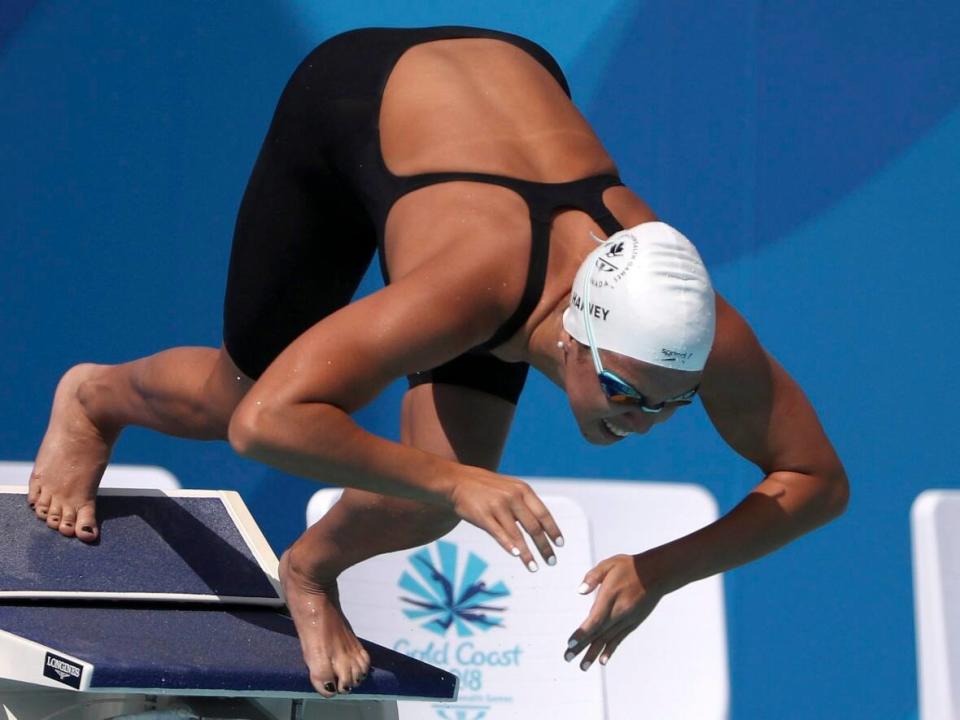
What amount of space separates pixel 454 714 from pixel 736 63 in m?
2.41

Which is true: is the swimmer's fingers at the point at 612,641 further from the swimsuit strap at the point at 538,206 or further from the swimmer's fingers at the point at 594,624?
the swimsuit strap at the point at 538,206

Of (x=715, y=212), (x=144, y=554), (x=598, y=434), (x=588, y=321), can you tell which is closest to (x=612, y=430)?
(x=598, y=434)

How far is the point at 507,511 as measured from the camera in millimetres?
2334

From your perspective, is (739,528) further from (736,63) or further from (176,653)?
(736,63)

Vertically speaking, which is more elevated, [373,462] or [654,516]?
[654,516]

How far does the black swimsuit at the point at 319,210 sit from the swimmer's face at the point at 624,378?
505mm

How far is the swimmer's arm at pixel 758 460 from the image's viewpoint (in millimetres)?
2773

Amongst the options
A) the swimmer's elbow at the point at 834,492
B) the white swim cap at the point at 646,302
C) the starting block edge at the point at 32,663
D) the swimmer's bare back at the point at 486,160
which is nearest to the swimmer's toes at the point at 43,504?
the starting block edge at the point at 32,663

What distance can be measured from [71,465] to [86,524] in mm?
171

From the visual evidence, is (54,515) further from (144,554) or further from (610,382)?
(610,382)

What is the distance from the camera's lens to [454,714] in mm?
3918

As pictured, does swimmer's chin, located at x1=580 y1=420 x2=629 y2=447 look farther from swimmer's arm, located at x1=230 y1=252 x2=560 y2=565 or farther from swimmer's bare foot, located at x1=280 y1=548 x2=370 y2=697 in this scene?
swimmer's bare foot, located at x1=280 y1=548 x2=370 y2=697

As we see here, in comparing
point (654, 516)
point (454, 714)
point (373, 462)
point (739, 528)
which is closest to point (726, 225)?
point (654, 516)

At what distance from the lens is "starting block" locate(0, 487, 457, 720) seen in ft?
8.64
